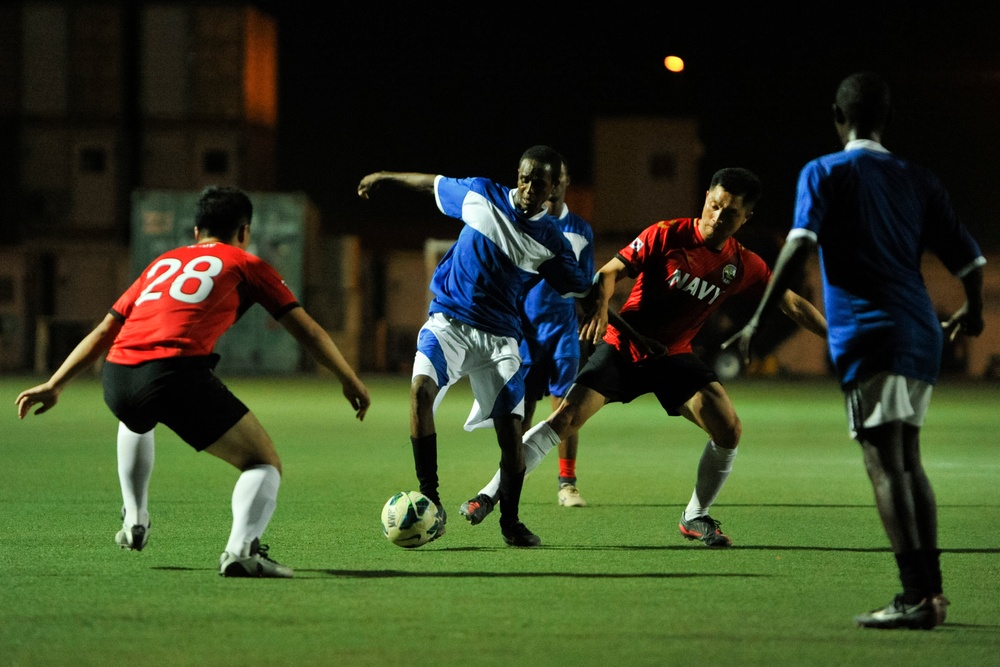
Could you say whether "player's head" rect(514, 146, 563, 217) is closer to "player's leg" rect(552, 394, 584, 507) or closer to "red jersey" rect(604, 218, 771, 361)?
"red jersey" rect(604, 218, 771, 361)

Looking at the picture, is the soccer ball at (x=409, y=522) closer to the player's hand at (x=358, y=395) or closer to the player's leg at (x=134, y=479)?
the player's hand at (x=358, y=395)

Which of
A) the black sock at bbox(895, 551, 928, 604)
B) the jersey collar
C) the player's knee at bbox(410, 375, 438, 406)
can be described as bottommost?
the black sock at bbox(895, 551, 928, 604)

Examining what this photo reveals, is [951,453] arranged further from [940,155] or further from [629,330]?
[940,155]

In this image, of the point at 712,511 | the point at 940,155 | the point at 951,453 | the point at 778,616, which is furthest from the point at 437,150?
the point at 778,616

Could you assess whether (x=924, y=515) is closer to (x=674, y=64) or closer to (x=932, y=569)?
(x=932, y=569)

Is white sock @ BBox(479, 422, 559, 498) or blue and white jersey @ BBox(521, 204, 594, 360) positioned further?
blue and white jersey @ BBox(521, 204, 594, 360)

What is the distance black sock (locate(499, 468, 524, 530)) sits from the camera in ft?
25.2

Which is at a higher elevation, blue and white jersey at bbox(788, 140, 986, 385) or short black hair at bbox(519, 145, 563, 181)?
short black hair at bbox(519, 145, 563, 181)

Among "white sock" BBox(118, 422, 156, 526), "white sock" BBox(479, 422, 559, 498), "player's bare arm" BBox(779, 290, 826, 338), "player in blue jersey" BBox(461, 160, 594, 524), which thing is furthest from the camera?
"player in blue jersey" BBox(461, 160, 594, 524)

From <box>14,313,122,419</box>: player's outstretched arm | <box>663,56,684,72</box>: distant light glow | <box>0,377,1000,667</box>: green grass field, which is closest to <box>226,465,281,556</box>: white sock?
<box>0,377,1000,667</box>: green grass field

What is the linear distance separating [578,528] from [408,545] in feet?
4.73

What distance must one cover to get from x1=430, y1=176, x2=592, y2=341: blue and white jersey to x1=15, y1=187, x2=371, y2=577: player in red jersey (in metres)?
1.45

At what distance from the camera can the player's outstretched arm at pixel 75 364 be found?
6527 millimetres

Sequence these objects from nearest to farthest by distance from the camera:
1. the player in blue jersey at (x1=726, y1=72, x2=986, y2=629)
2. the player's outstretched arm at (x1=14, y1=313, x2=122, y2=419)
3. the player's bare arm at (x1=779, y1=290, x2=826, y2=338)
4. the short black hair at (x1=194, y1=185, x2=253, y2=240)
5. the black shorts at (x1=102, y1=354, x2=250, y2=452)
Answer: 1. the player in blue jersey at (x1=726, y1=72, x2=986, y2=629)
2. the black shorts at (x1=102, y1=354, x2=250, y2=452)
3. the player's outstretched arm at (x1=14, y1=313, x2=122, y2=419)
4. the short black hair at (x1=194, y1=185, x2=253, y2=240)
5. the player's bare arm at (x1=779, y1=290, x2=826, y2=338)
